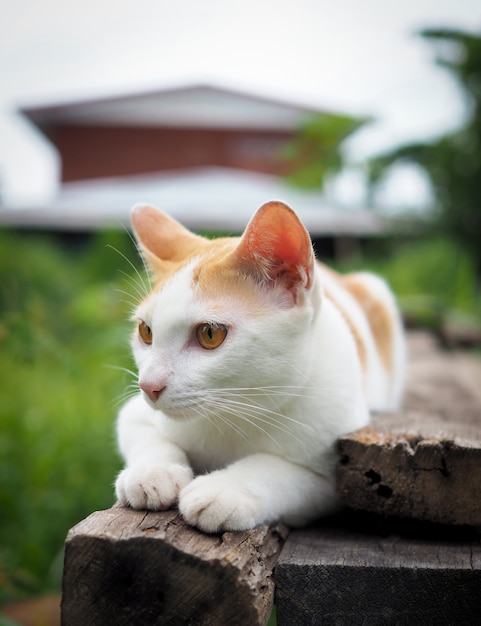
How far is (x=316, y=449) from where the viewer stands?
4.89 feet

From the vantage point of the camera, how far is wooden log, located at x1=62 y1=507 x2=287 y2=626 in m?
1.08

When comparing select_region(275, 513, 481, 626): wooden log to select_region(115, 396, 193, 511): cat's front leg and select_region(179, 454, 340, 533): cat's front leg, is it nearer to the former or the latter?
select_region(179, 454, 340, 533): cat's front leg

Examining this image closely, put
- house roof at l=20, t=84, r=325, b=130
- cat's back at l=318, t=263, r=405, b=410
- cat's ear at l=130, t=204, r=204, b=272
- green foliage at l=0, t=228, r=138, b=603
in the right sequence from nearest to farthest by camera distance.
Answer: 1. cat's ear at l=130, t=204, r=204, b=272
2. cat's back at l=318, t=263, r=405, b=410
3. green foliage at l=0, t=228, r=138, b=603
4. house roof at l=20, t=84, r=325, b=130

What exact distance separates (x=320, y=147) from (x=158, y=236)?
9.00 feet

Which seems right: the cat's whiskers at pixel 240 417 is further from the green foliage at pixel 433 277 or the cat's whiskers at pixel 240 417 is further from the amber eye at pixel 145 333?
the green foliage at pixel 433 277

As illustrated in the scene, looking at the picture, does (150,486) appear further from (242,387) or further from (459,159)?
(459,159)

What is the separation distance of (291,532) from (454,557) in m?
0.38

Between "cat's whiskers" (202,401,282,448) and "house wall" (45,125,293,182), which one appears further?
"house wall" (45,125,293,182)

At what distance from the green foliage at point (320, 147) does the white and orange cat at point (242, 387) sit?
251 centimetres

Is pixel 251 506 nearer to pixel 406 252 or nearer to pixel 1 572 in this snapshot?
pixel 1 572

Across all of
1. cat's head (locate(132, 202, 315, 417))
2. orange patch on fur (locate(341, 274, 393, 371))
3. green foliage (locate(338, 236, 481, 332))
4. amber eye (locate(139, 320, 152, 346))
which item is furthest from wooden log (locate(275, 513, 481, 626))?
green foliage (locate(338, 236, 481, 332))

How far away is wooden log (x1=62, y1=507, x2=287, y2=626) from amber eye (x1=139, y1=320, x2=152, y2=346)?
0.47m

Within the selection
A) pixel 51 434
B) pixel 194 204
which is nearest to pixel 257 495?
pixel 51 434

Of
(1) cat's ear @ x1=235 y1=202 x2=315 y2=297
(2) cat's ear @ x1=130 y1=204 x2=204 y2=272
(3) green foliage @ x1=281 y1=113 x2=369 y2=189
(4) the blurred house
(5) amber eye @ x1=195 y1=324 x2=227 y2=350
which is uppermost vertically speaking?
(4) the blurred house
